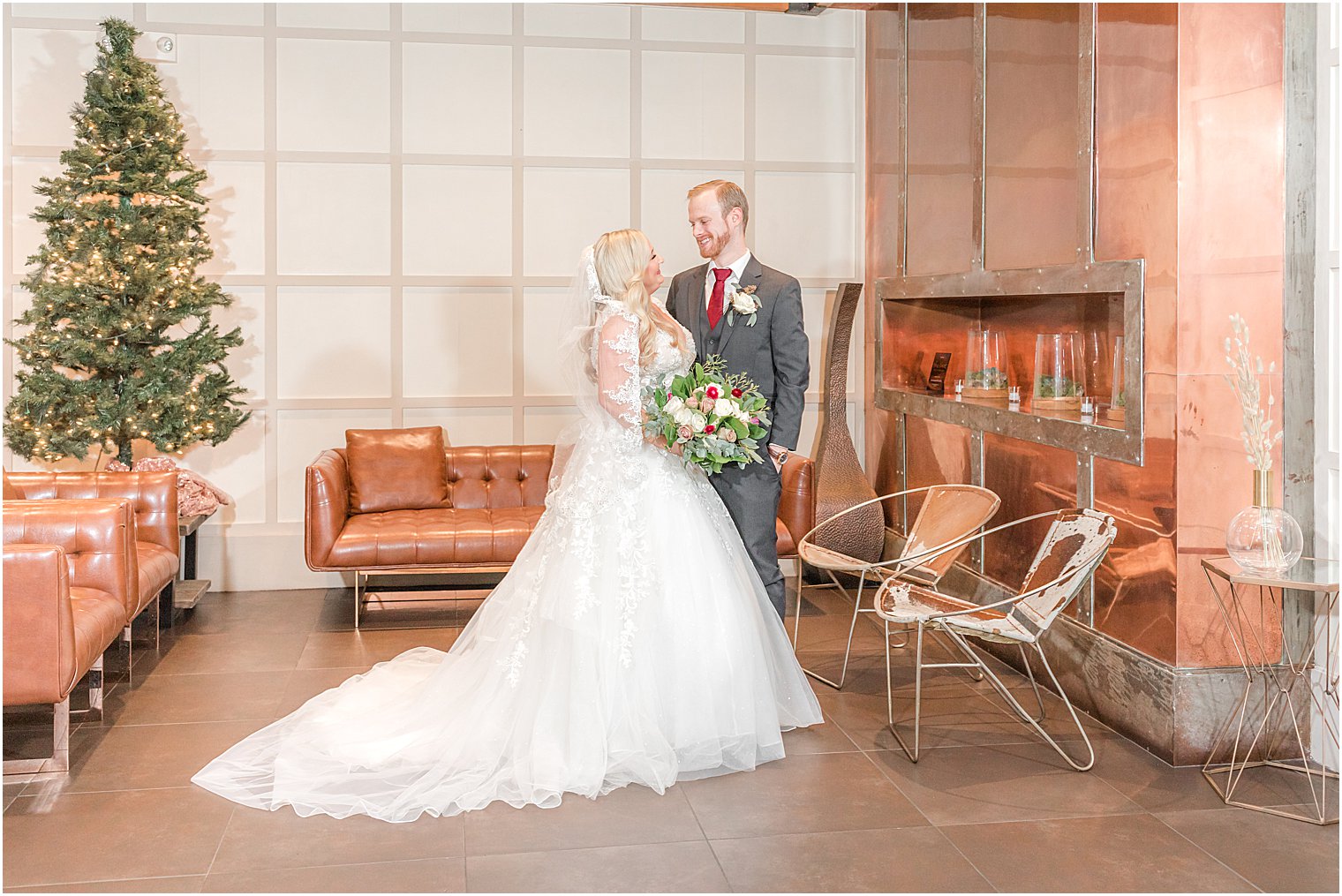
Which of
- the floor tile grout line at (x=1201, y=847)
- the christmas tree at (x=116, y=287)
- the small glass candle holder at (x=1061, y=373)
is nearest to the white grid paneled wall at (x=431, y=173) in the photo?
the christmas tree at (x=116, y=287)

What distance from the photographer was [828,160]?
7.52 meters

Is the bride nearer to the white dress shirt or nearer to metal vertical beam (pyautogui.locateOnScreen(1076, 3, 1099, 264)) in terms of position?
the white dress shirt

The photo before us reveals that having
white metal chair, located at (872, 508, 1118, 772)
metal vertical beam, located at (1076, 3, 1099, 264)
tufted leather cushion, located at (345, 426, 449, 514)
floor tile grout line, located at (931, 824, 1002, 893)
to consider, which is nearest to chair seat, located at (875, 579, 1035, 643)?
white metal chair, located at (872, 508, 1118, 772)

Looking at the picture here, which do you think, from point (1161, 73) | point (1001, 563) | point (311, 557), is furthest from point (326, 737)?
point (1161, 73)

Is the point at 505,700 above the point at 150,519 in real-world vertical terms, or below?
below

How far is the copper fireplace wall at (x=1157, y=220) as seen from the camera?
4102mm

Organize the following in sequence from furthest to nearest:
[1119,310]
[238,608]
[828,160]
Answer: [828,160]
[238,608]
[1119,310]

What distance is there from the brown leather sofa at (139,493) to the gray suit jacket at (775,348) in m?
2.86

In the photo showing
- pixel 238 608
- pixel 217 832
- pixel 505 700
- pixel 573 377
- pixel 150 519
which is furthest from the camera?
pixel 238 608

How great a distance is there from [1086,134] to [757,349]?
156cm

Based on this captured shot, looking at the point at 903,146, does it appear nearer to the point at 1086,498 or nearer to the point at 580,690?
the point at 1086,498

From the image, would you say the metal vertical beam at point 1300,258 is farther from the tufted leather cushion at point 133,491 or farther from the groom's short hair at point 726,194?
the tufted leather cushion at point 133,491

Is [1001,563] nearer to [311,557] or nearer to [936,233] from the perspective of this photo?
[936,233]

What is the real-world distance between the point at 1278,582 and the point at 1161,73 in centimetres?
183
